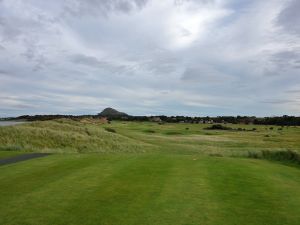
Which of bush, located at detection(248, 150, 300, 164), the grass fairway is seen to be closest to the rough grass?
the grass fairway

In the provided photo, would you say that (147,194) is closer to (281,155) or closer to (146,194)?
(146,194)

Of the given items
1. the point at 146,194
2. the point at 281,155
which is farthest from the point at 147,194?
the point at 281,155

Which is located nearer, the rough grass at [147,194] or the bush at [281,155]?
the rough grass at [147,194]

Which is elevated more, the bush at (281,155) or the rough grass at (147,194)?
the bush at (281,155)

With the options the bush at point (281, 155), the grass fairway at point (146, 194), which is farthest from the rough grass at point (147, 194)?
the bush at point (281, 155)

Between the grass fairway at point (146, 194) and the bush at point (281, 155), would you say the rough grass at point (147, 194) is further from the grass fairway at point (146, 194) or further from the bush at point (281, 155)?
the bush at point (281, 155)

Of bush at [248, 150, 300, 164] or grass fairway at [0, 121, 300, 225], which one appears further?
bush at [248, 150, 300, 164]

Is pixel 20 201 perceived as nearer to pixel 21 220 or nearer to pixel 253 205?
pixel 21 220

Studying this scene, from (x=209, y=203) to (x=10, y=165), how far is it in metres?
9.99

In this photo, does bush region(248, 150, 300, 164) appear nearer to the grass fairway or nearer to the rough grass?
the grass fairway

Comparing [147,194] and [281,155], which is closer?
[147,194]

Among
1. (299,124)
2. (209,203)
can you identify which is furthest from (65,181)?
(299,124)

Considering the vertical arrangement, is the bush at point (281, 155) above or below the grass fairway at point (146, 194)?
above

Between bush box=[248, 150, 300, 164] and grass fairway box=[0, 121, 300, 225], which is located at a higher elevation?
bush box=[248, 150, 300, 164]
